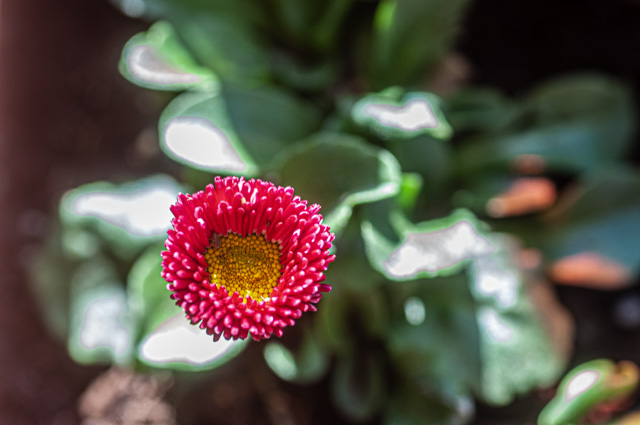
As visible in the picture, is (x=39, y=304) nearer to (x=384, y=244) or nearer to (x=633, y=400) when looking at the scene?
(x=384, y=244)

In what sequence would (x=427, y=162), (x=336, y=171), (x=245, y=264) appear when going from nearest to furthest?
(x=245, y=264) < (x=336, y=171) < (x=427, y=162)

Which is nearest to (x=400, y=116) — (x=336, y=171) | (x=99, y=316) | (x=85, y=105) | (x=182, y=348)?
(x=336, y=171)

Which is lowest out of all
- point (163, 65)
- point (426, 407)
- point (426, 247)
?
point (426, 407)

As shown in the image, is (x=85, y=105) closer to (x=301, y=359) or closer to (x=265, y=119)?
(x=265, y=119)

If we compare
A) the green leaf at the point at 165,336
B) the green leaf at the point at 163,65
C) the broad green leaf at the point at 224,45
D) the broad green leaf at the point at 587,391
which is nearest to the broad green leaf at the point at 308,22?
the broad green leaf at the point at 224,45

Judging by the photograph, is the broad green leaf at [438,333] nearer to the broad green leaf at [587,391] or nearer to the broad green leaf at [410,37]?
the broad green leaf at [587,391]
